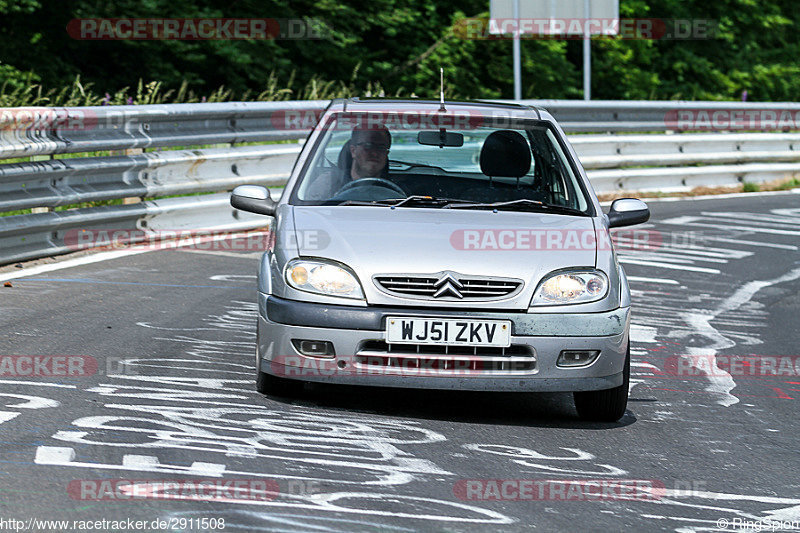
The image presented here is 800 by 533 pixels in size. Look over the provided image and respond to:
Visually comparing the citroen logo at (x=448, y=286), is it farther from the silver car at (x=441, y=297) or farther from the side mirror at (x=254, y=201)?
the side mirror at (x=254, y=201)

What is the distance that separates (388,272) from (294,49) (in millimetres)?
22615

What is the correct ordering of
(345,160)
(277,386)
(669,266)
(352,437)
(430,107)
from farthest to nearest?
(669,266), (430,107), (345,160), (277,386), (352,437)

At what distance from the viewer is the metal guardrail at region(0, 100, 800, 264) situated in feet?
33.6

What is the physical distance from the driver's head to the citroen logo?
50.1 inches

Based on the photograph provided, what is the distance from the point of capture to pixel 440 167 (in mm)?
7613

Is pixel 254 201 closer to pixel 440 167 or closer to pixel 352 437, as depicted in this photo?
pixel 440 167

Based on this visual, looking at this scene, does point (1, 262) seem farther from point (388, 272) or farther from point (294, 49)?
point (294, 49)

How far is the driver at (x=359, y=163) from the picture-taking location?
273 inches

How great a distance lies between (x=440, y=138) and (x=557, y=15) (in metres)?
17.2

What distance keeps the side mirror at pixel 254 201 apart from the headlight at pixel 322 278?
0.87m

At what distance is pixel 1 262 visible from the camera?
10008 millimetres

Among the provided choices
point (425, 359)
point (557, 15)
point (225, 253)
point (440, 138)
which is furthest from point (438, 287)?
point (557, 15)

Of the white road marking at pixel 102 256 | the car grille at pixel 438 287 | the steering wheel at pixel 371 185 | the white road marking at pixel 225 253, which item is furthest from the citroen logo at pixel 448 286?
the white road marking at pixel 225 253

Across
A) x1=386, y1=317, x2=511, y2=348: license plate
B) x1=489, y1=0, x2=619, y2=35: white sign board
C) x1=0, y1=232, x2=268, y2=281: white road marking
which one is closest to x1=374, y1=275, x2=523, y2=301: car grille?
x1=386, y1=317, x2=511, y2=348: license plate
